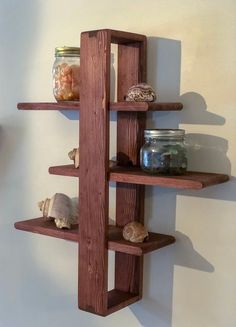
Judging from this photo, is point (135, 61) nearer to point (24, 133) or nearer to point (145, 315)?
point (24, 133)

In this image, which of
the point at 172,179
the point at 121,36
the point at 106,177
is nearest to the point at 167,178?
the point at 172,179

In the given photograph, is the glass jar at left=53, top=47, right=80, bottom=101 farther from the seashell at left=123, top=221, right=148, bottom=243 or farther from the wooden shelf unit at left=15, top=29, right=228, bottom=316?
the seashell at left=123, top=221, right=148, bottom=243

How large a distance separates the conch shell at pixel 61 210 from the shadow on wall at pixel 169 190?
0.19 meters

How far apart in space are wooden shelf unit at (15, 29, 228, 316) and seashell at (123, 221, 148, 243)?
17mm

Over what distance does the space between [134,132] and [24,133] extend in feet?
1.34

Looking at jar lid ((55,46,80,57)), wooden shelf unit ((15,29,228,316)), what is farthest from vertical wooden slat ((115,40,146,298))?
jar lid ((55,46,80,57))

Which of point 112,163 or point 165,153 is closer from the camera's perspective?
point 165,153

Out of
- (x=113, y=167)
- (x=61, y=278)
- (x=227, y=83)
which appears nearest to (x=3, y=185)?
(x=61, y=278)

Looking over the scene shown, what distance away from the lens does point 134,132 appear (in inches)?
47.1

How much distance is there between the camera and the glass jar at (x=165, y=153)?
1.04 metres

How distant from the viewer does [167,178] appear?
1.01m

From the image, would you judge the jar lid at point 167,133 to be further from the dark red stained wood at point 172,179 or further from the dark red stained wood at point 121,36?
the dark red stained wood at point 121,36

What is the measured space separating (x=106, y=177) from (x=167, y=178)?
0.15m

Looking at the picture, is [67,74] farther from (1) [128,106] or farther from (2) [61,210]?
(2) [61,210]
